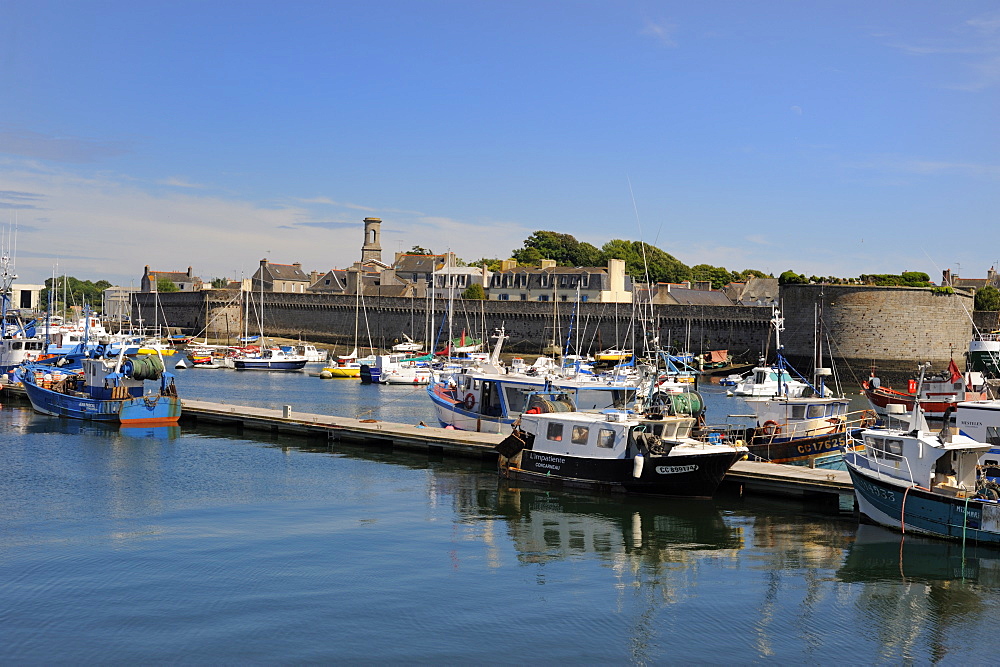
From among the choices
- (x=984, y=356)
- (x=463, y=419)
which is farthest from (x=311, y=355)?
(x=984, y=356)

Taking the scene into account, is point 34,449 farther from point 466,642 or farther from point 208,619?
point 466,642

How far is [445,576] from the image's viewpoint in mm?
17281

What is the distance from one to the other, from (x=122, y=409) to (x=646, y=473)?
20.3 meters

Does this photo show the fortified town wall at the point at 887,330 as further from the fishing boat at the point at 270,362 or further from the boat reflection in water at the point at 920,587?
the boat reflection in water at the point at 920,587

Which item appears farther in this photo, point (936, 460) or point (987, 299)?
point (987, 299)

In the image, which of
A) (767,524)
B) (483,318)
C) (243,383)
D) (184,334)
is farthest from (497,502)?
(184,334)

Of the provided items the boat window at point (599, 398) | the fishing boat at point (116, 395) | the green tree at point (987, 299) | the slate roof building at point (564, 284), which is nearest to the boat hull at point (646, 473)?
the boat window at point (599, 398)

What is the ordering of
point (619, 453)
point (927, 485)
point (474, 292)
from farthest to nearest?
point (474, 292) < point (619, 453) < point (927, 485)

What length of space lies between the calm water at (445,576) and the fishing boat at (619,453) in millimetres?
473

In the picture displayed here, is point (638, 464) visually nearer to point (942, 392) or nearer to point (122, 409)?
point (942, 392)

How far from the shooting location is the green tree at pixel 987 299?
3233 inches

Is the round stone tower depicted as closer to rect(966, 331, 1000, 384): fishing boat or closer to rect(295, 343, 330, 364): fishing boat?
rect(295, 343, 330, 364): fishing boat

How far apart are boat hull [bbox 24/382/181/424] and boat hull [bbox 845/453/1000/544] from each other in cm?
2340

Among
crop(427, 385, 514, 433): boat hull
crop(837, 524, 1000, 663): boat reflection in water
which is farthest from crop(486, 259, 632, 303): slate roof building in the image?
crop(837, 524, 1000, 663): boat reflection in water
